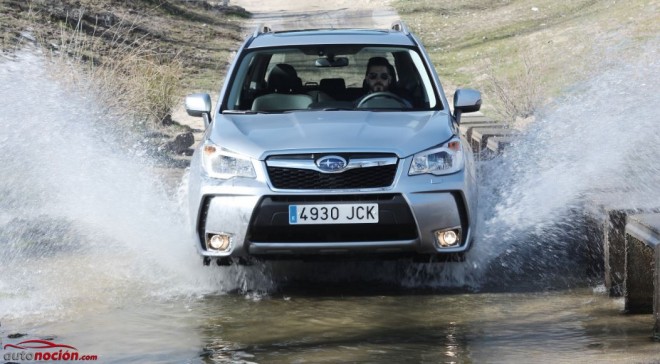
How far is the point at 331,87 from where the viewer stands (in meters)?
8.95

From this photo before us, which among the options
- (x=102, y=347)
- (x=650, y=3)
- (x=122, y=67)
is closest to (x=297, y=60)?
(x=650, y=3)

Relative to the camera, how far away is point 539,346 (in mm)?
6168

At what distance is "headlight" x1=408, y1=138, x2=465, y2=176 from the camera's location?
23.6 ft

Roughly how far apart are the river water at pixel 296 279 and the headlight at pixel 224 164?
25.1 inches

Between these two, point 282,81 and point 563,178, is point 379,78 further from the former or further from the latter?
point 563,178

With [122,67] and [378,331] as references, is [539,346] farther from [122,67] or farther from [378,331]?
[122,67]

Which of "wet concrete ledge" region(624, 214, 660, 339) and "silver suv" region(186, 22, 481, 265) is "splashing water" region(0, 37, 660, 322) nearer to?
"silver suv" region(186, 22, 481, 265)

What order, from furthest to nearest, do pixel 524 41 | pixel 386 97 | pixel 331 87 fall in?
pixel 524 41 → pixel 331 87 → pixel 386 97

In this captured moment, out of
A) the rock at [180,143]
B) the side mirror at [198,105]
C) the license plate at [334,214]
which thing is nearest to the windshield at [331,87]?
the side mirror at [198,105]

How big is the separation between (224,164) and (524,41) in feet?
68.2

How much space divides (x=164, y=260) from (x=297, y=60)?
17.7 metres

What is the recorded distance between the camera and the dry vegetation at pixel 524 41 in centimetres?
1769

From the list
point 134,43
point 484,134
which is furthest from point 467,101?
point 134,43

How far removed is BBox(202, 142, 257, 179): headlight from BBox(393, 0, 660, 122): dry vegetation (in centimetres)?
937
